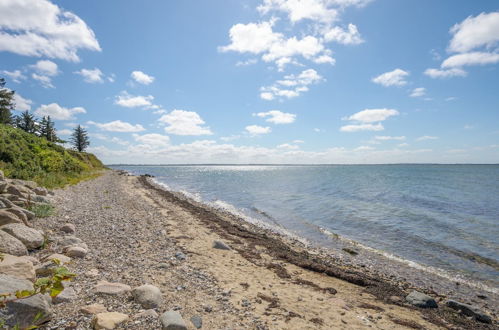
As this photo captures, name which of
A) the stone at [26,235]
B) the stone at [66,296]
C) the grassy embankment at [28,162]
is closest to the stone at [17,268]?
the stone at [66,296]

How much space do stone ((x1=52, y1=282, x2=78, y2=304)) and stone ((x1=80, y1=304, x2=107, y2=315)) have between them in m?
0.56

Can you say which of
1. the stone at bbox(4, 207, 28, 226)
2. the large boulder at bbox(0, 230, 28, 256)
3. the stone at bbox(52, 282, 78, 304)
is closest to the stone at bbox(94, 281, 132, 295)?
the stone at bbox(52, 282, 78, 304)

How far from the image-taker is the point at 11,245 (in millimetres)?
7352

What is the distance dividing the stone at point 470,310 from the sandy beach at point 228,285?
238 mm

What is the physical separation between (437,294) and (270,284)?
23.9ft

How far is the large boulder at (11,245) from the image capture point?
23.5 feet

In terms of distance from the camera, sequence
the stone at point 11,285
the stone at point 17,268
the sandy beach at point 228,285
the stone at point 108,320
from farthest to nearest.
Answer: the sandy beach at point 228,285 < the stone at point 17,268 < the stone at point 108,320 < the stone at point 11,285

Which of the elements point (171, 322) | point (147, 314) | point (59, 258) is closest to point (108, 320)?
point (147, 314)

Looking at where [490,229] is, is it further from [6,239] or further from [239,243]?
[6,239]

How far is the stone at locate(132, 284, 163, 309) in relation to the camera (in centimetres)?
612

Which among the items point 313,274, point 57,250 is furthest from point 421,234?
point 57,250

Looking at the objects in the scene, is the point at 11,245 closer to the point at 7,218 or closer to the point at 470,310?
→ the point at 7,218

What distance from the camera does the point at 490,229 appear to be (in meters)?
20.7

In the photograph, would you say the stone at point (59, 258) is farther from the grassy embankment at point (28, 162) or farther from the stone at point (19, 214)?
the grassy embankment at point (28, 162)
